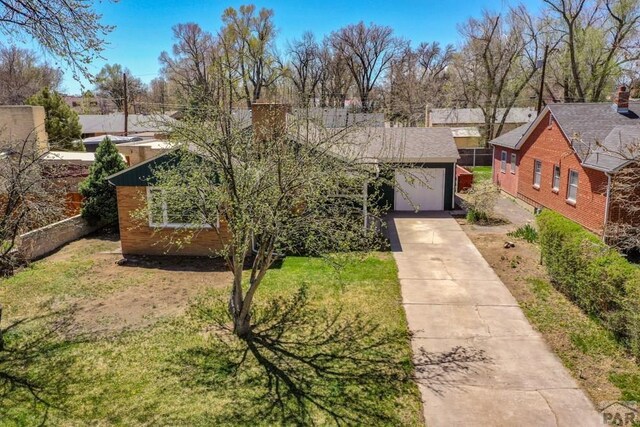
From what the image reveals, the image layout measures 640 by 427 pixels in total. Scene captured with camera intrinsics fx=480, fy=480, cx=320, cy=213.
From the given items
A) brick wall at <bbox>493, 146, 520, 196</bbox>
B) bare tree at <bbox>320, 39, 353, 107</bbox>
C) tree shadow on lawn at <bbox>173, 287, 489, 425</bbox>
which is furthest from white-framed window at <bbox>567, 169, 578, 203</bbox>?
bare tree at <bbox>320, 39, 353, 107</bbox>

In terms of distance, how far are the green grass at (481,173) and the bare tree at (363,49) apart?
2459cm

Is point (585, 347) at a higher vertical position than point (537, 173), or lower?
lower

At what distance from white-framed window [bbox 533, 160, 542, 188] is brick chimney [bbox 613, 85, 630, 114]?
3.50 meters

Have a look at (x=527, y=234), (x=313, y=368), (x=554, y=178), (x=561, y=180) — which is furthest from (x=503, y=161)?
(x=313, y=368)

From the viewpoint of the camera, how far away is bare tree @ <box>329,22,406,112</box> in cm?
5588

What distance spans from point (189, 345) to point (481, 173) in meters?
26.4

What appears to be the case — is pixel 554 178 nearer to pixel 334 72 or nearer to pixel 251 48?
pixel 251 48

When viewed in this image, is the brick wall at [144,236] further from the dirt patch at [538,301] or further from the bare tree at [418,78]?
the bare tree at [418,78]

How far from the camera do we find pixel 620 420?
6.45 m

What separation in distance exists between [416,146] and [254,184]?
46.1 ft

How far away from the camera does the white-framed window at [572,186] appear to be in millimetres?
16927

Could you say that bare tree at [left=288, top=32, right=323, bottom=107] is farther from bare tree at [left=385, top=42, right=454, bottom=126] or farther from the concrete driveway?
the concrete driveway

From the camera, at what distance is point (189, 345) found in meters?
8.71

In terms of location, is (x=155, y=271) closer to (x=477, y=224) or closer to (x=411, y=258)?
(x=411, y=258)
